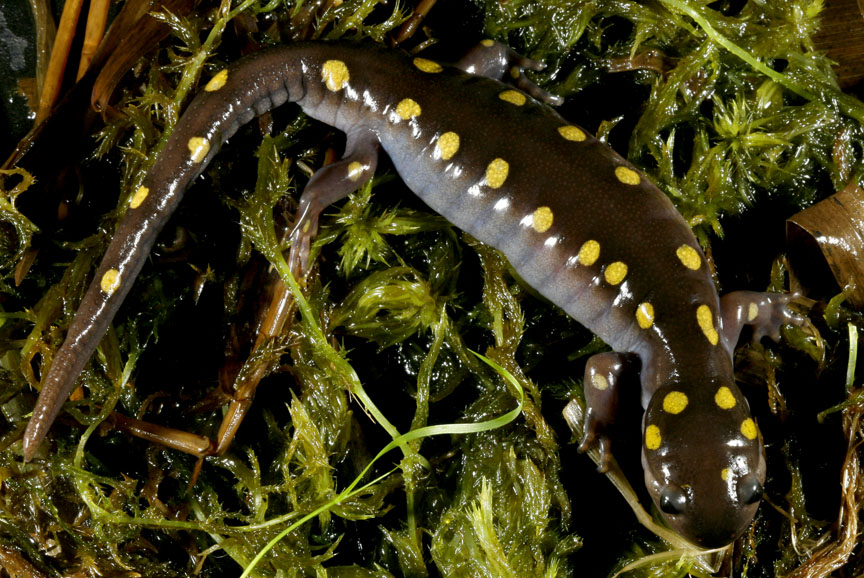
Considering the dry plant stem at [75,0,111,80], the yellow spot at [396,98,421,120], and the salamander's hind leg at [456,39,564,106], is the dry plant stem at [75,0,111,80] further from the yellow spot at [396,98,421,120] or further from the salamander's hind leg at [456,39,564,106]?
the salamander's hind leg at [456,39,564,106]

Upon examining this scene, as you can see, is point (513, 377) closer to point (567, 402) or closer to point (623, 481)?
point (567, 402)

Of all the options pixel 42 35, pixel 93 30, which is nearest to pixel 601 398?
pixel 93 30

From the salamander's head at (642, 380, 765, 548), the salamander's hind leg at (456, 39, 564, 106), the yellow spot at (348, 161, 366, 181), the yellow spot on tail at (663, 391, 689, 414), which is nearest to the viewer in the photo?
the salamander's head at (642, 380, 765, 548)

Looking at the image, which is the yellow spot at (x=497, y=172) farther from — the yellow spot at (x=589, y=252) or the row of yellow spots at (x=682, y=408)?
the row of yellow spots at (x=682, y=408)

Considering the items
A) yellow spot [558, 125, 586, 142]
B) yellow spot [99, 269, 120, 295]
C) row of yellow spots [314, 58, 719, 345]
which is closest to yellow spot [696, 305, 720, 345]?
row of yellow spots [314, 58, 719, 345]

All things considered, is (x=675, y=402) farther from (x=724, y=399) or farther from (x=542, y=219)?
(x=542, y=219)

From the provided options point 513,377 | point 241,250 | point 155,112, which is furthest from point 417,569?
point 155,112
